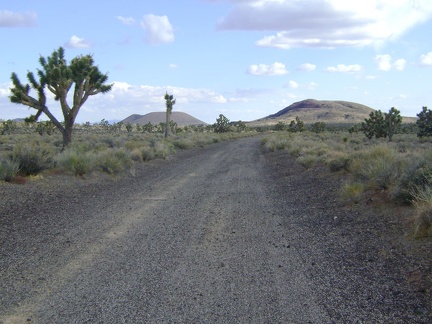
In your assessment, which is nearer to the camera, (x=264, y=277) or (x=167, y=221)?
(x=264, y=277)

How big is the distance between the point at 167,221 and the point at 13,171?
21.9ft

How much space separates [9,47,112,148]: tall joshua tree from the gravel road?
525 inches

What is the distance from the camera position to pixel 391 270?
19.0 feet

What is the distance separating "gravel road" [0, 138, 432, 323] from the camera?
461cm

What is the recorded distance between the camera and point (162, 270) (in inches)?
233

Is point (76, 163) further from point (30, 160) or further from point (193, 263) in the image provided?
point (193, 263)

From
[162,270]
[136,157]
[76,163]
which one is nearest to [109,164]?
[76,163]

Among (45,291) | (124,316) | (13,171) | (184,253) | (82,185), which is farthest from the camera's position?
(82,185)

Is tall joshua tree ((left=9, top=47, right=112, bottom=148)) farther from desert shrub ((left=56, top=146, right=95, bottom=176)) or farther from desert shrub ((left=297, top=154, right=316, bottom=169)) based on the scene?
desert shrub ((left=297, top=154, right=316, bottom=169))

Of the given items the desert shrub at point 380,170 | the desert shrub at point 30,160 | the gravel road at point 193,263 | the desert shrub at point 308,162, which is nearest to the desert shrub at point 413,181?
the desert shrub at point 380,170

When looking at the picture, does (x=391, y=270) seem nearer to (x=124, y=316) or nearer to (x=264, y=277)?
(x=264, y=277)

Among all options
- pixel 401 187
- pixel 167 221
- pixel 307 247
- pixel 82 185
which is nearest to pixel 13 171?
pixel 82 185

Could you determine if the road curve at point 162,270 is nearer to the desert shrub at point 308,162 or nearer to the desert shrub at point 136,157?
the desert shrub at point 308,162

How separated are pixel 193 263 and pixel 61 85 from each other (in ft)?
66.3
